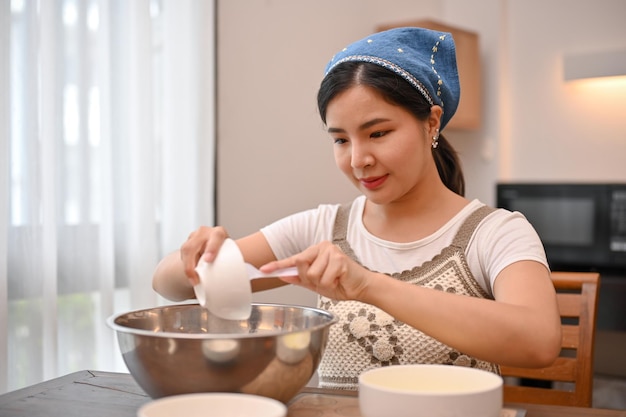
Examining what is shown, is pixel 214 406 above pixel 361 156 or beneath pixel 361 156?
beneath

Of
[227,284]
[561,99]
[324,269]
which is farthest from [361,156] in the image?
[561,99]

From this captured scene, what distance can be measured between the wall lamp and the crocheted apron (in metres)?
2.28

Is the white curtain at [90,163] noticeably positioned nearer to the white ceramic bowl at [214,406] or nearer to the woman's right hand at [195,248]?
the woman's right hand at [195,248]

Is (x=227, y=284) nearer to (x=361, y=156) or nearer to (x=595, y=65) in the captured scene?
(x=361, y=156)

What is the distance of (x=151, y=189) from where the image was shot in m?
2.55

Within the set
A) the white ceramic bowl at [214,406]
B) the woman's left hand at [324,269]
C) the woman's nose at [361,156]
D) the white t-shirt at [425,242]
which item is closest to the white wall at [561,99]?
the white t-shirt at [425,242]

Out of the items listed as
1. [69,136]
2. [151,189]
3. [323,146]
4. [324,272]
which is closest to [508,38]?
[323,146]

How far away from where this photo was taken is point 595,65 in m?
3.43

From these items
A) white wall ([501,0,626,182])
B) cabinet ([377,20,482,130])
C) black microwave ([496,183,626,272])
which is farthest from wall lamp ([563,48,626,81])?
black microwave ([496,183,626,272])

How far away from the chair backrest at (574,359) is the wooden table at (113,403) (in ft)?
1.49

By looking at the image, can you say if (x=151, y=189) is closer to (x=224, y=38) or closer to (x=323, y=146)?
(x=224, y=38)

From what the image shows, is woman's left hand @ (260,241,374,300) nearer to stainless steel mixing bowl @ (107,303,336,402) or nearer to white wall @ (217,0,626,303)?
stainless steel mixing bowl @ (107,303,336,402)

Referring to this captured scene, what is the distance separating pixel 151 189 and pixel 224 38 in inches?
29.2

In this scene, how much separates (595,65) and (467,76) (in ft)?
1.89
